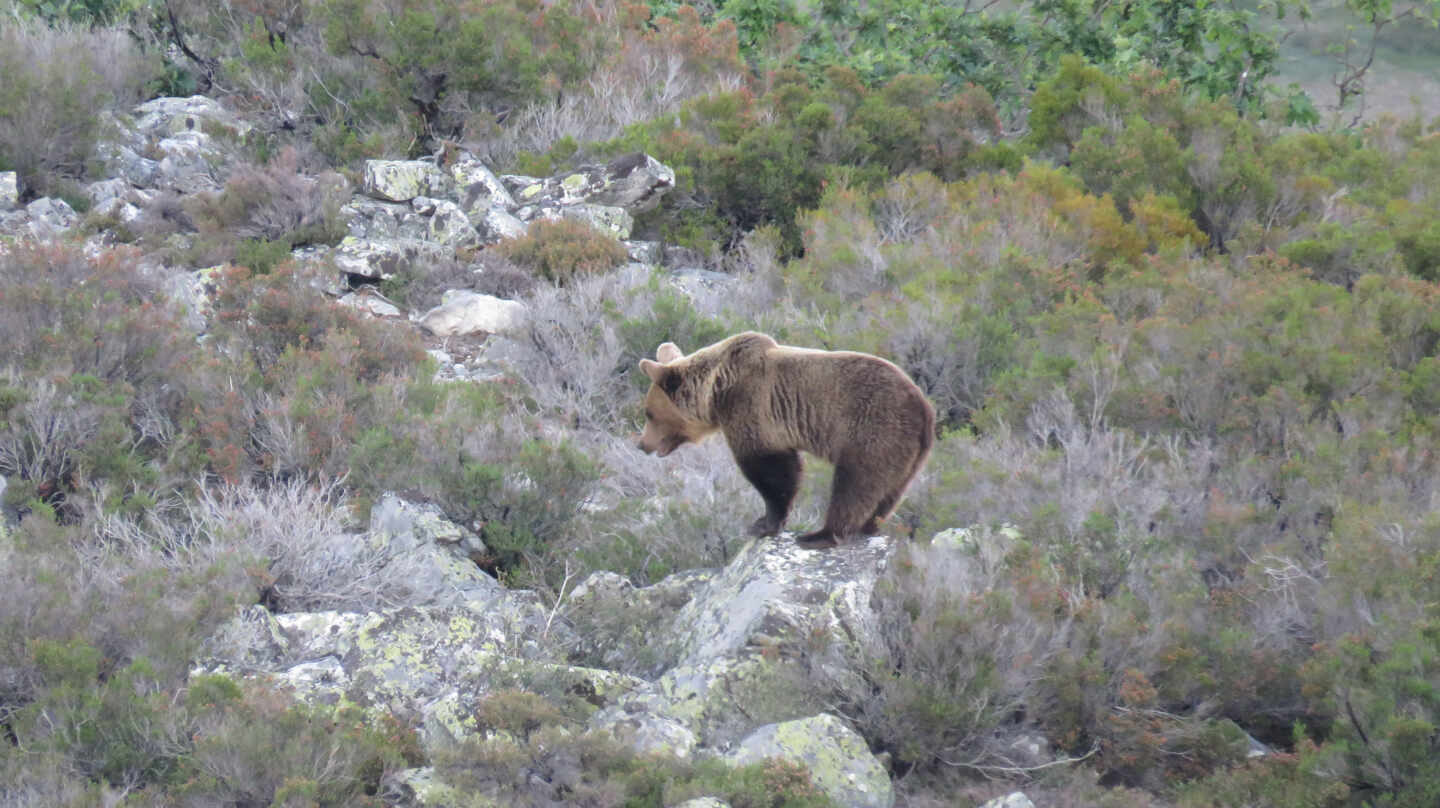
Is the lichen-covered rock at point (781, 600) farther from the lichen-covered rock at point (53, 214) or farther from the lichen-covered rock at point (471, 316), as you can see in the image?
the lichen-covered rock at point (53, 214)

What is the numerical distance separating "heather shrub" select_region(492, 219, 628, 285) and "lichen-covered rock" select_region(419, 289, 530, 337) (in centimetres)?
60

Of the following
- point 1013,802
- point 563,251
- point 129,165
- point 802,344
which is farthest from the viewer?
point 129,165

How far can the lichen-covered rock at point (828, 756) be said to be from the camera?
5.32 meters

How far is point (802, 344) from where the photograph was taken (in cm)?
1034

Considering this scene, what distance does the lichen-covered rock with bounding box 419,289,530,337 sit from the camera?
11492 mm

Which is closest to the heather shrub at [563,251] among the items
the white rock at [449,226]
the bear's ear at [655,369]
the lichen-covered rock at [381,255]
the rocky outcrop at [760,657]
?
the white rock at [449,226]

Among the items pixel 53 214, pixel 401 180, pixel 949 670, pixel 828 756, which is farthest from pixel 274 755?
pixel 53 214

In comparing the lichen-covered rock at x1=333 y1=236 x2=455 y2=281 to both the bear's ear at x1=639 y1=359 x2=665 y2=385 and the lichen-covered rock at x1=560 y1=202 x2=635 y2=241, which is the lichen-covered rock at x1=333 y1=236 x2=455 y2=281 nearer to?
the lichen-covered rock at x1=560 y1=202 x2=635 y2=241

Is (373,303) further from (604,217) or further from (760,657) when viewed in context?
(760,657)

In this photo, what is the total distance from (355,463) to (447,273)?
4574 mm

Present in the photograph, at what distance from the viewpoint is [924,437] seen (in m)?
6.38

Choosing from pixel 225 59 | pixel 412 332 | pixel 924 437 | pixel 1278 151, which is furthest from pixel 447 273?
pixel 1278 151

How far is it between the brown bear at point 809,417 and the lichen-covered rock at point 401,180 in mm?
7189

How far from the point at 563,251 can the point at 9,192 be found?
5527 mm
